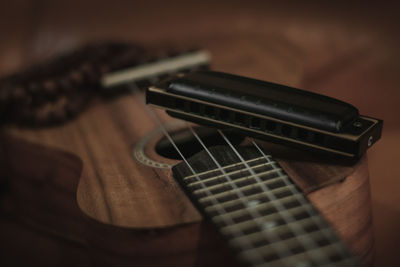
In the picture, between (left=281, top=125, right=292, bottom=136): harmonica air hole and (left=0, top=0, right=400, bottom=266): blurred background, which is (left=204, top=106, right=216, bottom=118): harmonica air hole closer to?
(left=281, top=125, right=292, bottom=136): harmonica air hole

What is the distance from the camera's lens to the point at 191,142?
2.15 ft

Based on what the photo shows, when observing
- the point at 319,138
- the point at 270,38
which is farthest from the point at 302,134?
the point at 270,38

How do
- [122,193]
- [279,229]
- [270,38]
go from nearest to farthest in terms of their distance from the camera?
[279,229], [122,193], [270,38]

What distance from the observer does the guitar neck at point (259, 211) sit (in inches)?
17.1

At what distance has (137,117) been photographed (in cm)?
79

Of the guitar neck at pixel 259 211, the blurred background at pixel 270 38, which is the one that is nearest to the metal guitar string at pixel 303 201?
the guitar neck at pixel 259 211

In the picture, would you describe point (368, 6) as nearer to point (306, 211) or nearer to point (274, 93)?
point (274, 93)

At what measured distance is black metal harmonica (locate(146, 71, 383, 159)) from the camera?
21.5 inches

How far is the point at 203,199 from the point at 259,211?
6cm

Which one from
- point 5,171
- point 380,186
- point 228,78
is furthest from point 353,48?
point 5,171

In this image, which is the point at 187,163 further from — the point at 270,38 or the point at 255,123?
the point at 270,38

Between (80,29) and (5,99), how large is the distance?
0.40m

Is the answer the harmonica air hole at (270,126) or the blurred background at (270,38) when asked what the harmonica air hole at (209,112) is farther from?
the blurred background at (270,38)

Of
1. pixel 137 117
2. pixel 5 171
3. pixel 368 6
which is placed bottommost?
pixel 5 171
